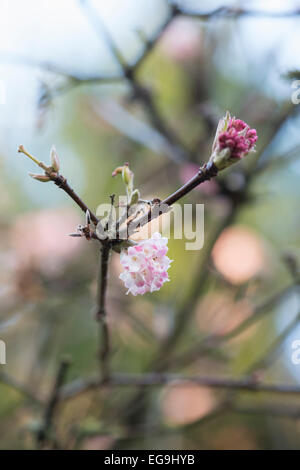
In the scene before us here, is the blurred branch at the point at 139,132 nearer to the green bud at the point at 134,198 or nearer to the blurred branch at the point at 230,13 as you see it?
the blurred branch at the point at 230,13

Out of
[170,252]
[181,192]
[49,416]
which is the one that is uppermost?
[170,252]

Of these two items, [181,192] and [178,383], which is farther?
[178,383]

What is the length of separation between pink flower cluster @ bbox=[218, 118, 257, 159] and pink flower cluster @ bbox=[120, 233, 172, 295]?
17cm

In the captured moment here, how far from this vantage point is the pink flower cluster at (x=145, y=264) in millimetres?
659

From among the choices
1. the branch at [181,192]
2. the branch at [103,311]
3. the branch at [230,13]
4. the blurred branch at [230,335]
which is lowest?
the branch at [103,311]

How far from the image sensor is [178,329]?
145 cm

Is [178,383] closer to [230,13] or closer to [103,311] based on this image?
[103,311]

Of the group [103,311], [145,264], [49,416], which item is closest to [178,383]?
[49,416]

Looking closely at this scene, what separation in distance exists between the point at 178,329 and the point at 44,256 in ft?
2.26

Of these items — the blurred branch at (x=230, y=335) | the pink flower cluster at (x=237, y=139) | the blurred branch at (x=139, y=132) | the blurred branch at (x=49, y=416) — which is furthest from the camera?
the blurred branch at (x=139, y=132)

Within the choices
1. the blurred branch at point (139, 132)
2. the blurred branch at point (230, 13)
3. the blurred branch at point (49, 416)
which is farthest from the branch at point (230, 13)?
the blurred branch at point (49, 416)

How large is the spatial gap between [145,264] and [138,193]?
0.11 meters

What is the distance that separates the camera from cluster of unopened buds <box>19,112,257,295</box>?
602mm

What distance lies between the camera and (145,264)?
666 millimetres
